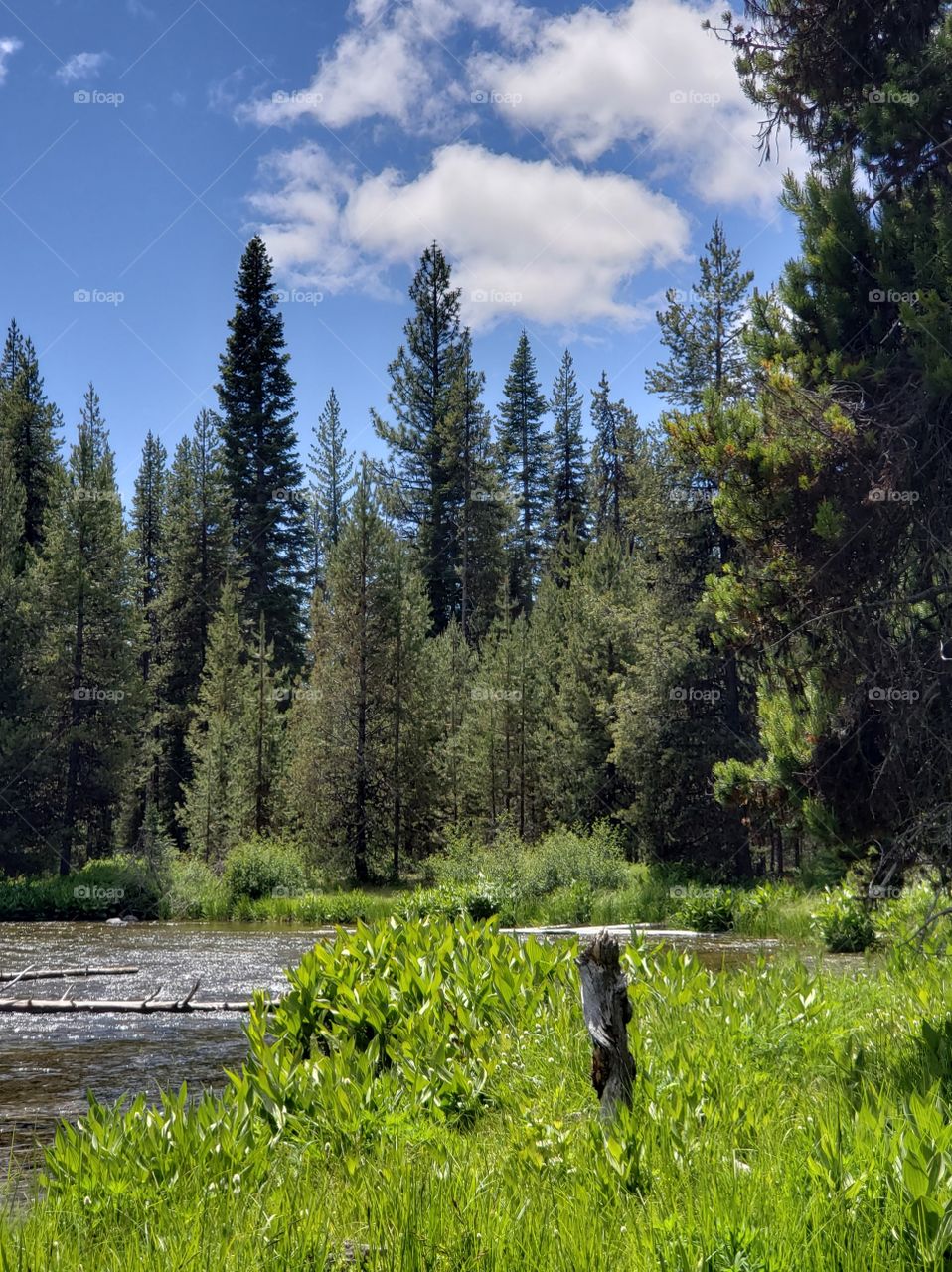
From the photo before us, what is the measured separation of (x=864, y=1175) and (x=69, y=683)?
1260 inches

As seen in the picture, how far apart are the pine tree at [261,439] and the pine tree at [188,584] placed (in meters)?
1.50

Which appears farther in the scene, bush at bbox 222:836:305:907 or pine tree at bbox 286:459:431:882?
pine tree at bbox 286:459:431:882

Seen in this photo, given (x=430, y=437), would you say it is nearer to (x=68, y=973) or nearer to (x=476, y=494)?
(x=476, y=494)

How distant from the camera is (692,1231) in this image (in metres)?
3.13

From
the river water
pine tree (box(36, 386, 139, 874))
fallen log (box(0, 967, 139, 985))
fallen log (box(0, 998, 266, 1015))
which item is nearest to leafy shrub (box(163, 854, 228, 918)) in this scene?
the river water

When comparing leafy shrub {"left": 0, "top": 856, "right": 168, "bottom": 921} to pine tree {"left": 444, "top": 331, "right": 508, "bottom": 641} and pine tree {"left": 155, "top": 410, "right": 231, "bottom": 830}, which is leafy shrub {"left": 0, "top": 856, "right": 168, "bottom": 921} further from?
pine tree {"left": 444, "top": 331, "right": 508, "bottom": 641}

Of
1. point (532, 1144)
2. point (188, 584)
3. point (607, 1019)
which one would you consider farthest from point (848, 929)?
point (188, 584)

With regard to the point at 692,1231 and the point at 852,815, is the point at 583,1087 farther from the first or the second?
the point at 852,815

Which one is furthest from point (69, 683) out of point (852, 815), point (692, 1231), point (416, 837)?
point (692, 1231)

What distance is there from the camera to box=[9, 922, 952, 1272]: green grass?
3.25 meters

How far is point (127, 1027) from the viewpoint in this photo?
10.8 m

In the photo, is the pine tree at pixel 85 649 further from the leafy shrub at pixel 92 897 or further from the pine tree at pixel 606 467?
the pine tree at pixel 606 467

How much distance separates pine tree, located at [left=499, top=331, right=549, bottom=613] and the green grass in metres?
47.1

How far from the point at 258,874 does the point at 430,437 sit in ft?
95.5
